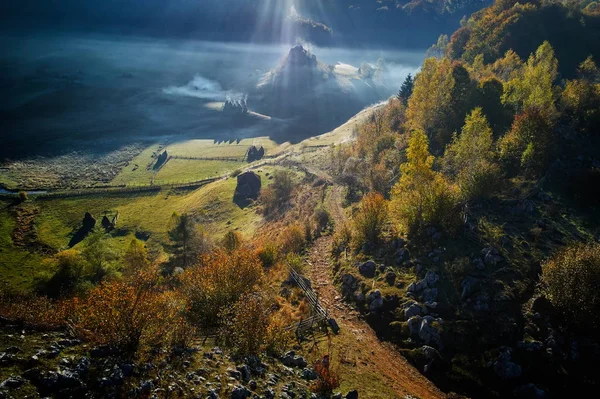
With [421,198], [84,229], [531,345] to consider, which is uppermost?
[421,198]

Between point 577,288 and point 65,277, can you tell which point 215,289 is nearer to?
point 577,288

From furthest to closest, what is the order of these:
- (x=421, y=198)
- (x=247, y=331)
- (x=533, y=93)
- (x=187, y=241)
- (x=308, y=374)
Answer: (x=187, y=241)
(x=533, y=93)
(x=421, y=198)
(x=308, y=374)
(x=247, y=331)

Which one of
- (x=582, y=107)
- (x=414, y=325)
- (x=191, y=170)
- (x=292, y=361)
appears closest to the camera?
(x=292, y=361)

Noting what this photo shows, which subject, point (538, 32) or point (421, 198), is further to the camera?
point (538, 32)

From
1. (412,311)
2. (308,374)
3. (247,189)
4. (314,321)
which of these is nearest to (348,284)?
(314,321)

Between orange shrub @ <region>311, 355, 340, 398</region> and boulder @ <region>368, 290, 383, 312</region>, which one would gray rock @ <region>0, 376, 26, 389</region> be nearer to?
orange shrub @ <region>311, 355, 340, 398</region>

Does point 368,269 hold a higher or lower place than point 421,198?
lower

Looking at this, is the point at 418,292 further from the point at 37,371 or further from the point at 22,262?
the point at 22,262
